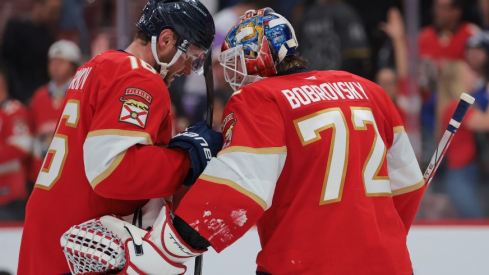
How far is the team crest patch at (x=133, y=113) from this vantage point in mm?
2148

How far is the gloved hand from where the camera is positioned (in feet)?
7.32

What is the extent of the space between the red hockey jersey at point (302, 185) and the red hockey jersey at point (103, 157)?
0.17 metres

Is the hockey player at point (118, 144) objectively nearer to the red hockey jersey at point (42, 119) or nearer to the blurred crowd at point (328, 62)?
the blurred crowd at point (328, 62)

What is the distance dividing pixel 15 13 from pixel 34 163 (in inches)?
42.5

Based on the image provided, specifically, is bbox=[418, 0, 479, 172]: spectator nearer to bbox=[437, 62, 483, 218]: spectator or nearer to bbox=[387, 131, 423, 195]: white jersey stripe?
bbox=[437, 62, 483, 218]: spectator

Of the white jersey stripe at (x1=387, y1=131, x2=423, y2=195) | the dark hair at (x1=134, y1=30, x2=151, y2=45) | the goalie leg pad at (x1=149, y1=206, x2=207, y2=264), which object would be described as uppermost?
the dark hair at (x1=134, y1=30, x2=151, y2=45)

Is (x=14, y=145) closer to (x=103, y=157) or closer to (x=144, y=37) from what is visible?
(x=144, y=37)

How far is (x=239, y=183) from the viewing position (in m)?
2.08

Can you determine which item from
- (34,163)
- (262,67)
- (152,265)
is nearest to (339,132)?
(262,67)

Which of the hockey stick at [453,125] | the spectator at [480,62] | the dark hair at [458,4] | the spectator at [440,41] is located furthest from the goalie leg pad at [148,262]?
the dark hair at [458,4]

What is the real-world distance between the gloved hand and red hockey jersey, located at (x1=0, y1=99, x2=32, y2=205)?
9.25ft

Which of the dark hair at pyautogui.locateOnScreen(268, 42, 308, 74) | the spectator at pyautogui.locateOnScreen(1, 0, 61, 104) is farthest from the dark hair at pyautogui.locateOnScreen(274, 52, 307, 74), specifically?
the spectator at pyautogui.locateOnScreen(1, 0, 61, 104)

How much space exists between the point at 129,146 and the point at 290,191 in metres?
0.50

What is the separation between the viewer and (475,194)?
15.0ft
